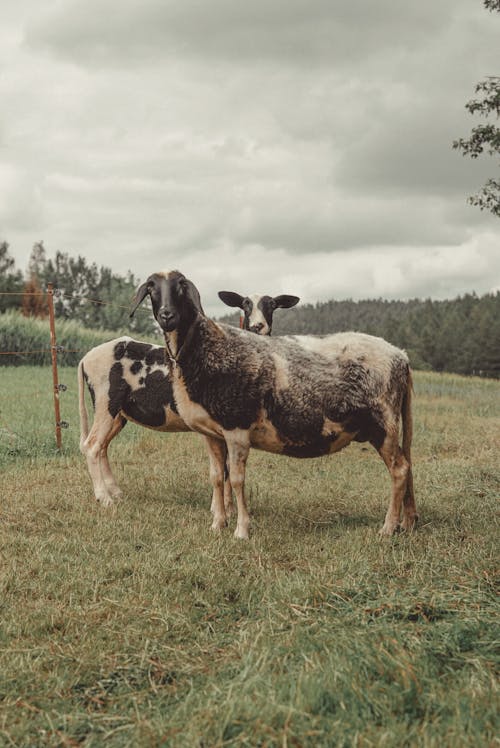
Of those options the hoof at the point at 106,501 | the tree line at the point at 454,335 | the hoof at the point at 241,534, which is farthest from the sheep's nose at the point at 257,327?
the tree line at the point at 454,335

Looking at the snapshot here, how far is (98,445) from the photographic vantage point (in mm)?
8016

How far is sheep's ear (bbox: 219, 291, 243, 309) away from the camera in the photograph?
8.61 metres

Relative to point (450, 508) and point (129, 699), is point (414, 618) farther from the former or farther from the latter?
point (450, 508)

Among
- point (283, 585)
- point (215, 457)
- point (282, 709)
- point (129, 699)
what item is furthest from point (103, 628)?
point (215, 457)

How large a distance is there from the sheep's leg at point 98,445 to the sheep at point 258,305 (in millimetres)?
2159

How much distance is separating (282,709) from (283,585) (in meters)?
2.07

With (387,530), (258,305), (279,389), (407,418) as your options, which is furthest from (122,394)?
(387,530)

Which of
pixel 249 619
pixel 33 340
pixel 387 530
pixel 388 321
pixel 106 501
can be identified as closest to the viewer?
pixel 249 619

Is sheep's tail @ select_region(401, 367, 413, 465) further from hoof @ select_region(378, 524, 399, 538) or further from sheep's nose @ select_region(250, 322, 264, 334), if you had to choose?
sheep's nose @ select_region(250, 322, 264, 334)

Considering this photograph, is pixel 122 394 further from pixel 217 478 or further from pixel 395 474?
pixel 395 474

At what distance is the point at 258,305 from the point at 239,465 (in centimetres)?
271

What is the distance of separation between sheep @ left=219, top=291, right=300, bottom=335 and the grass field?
7.11 ft

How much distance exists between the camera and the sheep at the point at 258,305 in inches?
330

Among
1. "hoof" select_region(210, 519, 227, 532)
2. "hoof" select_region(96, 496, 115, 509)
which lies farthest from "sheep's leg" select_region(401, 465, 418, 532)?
"hoof" select_region(96, 496, 115, 509)
